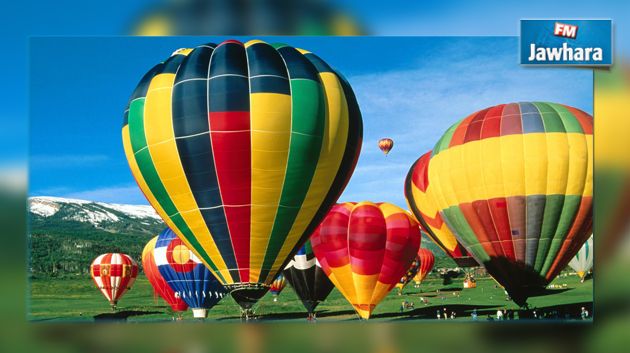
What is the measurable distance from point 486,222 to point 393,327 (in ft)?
7.62

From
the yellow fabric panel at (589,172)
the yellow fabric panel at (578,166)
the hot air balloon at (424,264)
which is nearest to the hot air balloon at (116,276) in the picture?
the yellow fabric panel at (578,166)

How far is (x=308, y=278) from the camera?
1408cm

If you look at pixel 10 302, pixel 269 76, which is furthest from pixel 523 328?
pixel 10 302

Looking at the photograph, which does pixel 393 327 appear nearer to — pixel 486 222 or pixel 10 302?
pixel 486 222

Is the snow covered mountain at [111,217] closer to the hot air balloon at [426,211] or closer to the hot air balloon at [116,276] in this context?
the hot air balloon at [116,276]

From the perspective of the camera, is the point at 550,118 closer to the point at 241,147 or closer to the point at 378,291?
the point at 378,291

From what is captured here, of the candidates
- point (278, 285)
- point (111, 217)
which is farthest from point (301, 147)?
point (111, 217)

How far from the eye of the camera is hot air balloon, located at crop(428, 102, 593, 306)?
9.69m

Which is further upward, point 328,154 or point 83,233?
point 328,154

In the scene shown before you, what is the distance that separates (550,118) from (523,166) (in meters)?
0.73

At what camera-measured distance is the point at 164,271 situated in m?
14.5

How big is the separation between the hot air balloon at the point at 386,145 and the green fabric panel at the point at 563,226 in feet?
8.12

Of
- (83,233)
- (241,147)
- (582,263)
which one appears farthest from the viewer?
(83,233)

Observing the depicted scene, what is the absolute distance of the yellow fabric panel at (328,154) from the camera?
8.66 metres
